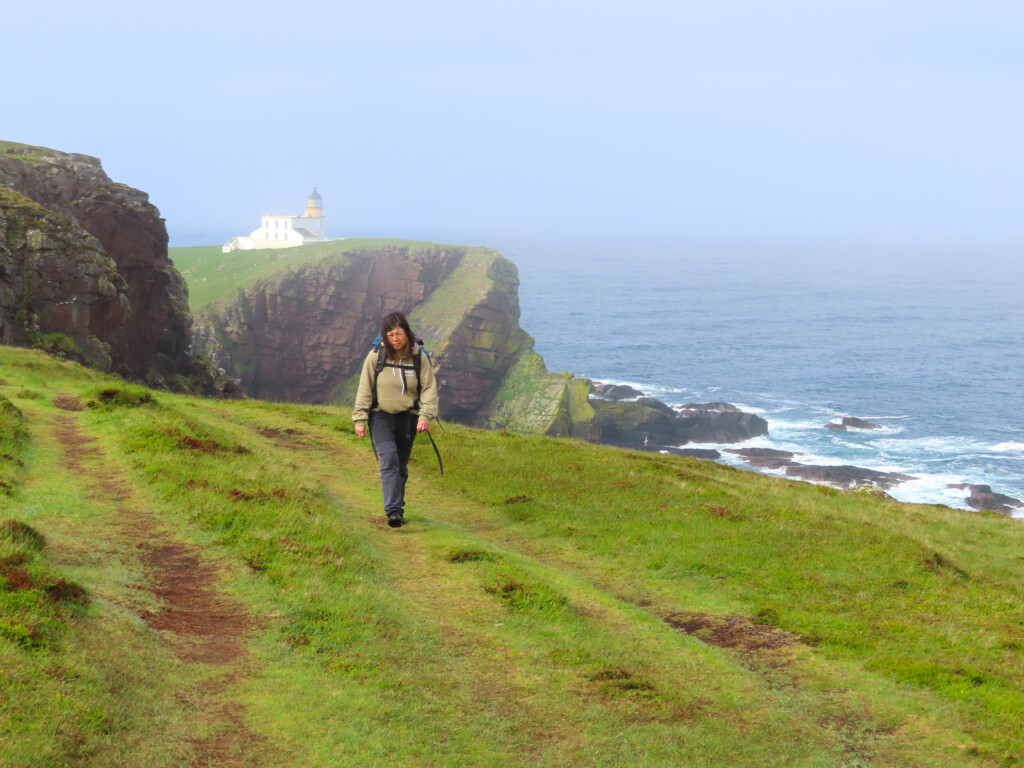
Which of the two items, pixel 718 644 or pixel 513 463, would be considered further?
pixel 513 463

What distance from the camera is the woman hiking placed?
1541cm

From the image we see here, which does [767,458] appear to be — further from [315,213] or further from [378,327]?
[315,213]

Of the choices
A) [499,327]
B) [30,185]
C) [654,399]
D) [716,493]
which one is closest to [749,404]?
[654,399]

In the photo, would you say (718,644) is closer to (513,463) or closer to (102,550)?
(102,550)

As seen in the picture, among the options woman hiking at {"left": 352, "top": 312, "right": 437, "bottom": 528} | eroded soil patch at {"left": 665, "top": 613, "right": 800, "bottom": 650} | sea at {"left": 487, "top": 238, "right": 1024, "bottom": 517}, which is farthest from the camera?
sea at {"left": 487, "top": 238, "right": 1024, "bottom": 517}

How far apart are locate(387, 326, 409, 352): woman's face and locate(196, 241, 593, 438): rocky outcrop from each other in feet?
302

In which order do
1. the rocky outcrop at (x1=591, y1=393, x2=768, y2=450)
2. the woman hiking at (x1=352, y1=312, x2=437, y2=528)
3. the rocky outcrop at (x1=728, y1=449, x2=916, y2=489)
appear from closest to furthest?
the woman hiking at (x1=352, y1=312, x2=437, y2=528) < the rocky outcrop at (x1=728, y1=449, x2=916, y2=489) < the rocky outcrop at (x1=591, y1=393, x2=768, y2=450)

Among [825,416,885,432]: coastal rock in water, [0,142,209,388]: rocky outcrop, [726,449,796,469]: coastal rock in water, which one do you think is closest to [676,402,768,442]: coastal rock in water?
[726,449,796,469]: coastal rock in water

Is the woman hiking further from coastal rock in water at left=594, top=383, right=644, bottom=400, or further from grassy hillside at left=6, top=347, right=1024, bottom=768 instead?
coastal rock in water at left=594, top=383, right=644, bottom=400

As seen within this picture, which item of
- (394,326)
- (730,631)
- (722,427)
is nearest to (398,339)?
(394,326)

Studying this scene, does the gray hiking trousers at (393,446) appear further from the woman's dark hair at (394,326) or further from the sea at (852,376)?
the sea at (852,376)

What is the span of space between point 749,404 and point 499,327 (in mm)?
38282

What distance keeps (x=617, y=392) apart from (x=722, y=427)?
71.1 feet

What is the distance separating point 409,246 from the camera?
147 metres
